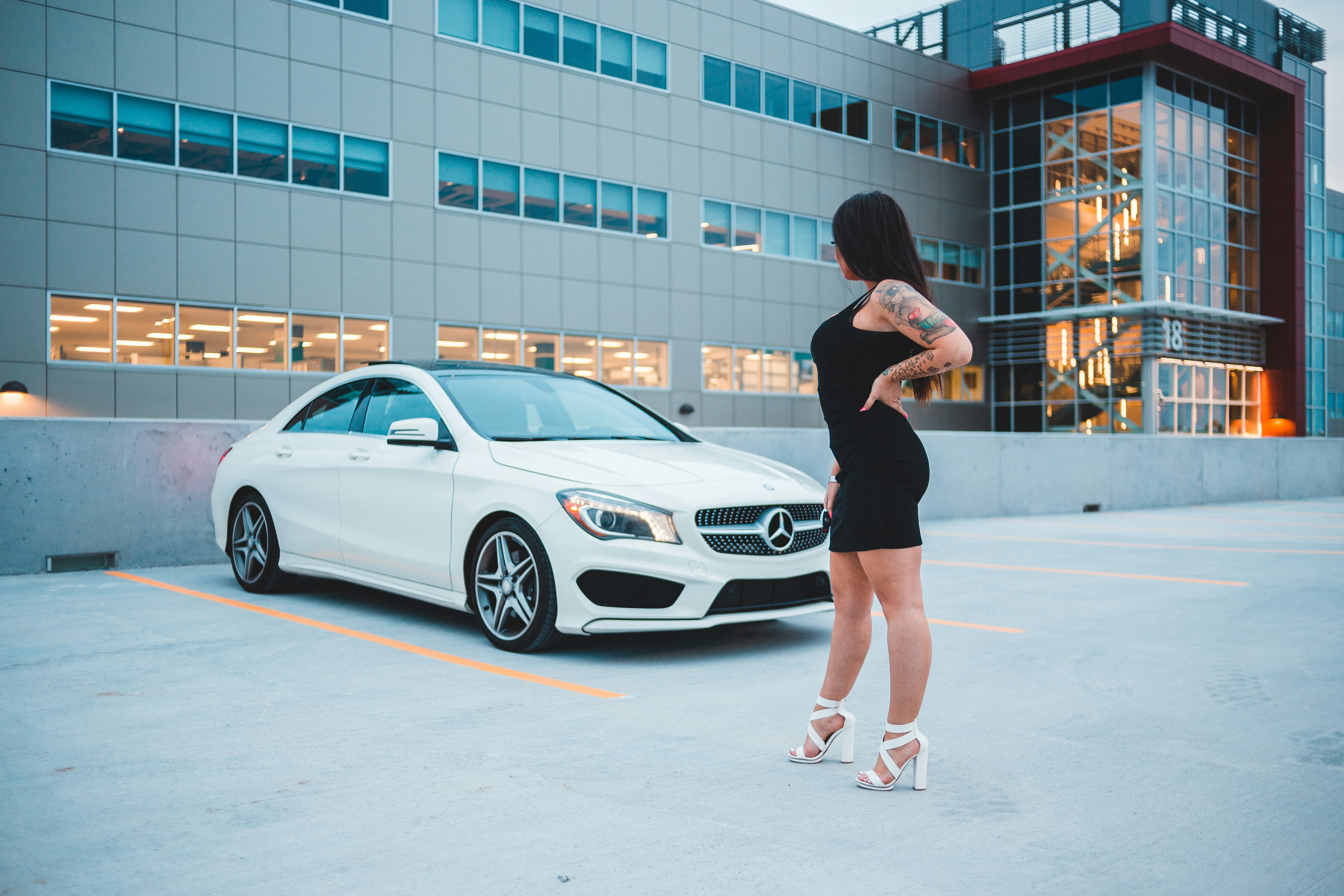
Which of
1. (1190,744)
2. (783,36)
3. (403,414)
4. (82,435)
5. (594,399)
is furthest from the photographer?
(783,36)

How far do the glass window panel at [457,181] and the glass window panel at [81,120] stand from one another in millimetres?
6883

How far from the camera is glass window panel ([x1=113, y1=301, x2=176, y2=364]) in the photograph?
69.6 ft

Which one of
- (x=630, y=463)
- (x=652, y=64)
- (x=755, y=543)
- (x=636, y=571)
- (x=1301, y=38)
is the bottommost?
(x=636, y=571)

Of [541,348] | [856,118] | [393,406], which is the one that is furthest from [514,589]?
[856,118]

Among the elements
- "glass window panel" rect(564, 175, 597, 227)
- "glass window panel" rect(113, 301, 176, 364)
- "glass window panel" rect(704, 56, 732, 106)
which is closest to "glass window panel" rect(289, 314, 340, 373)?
"glass window panel" rect(113, 301, 176, 364)

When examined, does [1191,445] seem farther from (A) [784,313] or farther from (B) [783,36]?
(B) [783,36]

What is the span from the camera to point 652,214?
2936cm

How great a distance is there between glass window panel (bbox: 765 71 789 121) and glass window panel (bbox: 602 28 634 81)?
4787 mm

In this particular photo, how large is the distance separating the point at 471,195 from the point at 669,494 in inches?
853

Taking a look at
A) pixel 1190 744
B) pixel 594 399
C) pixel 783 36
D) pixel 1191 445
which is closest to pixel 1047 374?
pixel 783 36

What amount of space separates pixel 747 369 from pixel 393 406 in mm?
24896

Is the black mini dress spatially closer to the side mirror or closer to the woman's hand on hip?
the woman's hand on hip

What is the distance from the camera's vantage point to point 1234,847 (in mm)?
3031

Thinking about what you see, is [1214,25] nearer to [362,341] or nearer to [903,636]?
[362,341]
